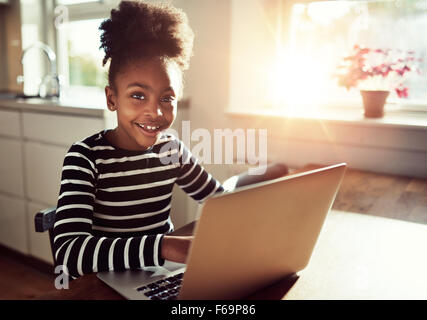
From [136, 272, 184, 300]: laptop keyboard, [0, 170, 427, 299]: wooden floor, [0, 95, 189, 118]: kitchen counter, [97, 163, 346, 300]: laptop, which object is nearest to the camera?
[97, 163, 346, 300]: laptop

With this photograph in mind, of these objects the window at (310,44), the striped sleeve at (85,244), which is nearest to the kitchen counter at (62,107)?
the window at (310,44)

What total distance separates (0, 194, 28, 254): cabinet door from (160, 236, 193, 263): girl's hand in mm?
1909

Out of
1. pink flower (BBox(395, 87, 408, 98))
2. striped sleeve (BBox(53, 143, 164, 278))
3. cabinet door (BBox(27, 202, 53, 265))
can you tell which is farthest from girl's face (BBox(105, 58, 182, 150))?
cabinet door (BBox(27, 202, 53, 265))

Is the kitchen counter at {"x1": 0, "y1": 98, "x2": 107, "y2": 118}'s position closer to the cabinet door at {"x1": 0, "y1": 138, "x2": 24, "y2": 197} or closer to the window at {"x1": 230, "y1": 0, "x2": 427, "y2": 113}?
the cabinet door at {"x1": 0, "y1": 138, "x2": 24, "y2": 197}

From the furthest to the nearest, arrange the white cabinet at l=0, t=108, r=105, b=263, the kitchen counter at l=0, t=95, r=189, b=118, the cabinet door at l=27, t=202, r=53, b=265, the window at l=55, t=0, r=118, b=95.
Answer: the window at l=55, t=0, r=118, b=95 < the cabinet door at l=27, t=202, r=53, b=265 < the white cabinet at l=0, t=108, r=105, b=263 < the kitchen counter at l=0, t=95, r=189, b=118

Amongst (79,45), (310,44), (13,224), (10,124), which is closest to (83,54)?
(79,45)

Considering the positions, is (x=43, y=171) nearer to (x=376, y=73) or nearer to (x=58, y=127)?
(x=58, y=127)

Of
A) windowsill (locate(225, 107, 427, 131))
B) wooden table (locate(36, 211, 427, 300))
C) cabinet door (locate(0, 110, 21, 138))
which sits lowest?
wooden table (locate(36, 211, 427, 300))

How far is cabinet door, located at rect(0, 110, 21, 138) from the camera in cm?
226

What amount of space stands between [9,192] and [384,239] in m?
2.19

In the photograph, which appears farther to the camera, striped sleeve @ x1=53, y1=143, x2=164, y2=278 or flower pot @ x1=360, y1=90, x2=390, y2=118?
flower pot @ x1=360, y1=90, x2=390, y2=118

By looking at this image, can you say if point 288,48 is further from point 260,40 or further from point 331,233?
point 331,233

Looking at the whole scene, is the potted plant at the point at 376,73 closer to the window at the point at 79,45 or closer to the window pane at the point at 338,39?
the window pane at the point at 338,39

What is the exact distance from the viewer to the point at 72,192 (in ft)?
2.67
